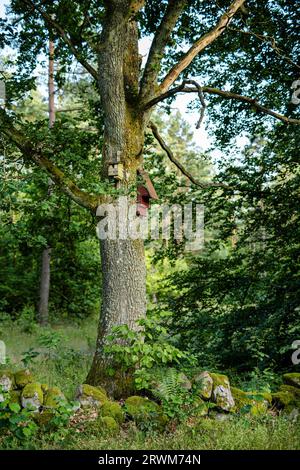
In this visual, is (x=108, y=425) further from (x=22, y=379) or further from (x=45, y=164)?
(x=45, y=164)

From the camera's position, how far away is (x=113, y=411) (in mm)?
5031

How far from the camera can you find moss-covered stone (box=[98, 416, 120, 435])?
15.3ft

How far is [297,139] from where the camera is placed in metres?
7.82

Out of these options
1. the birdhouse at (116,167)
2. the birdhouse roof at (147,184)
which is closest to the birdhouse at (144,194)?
the birdhouse roof at (147,184)

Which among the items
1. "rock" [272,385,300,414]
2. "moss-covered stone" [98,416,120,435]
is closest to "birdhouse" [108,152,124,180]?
"moss-covered stone" [98,416,120,435]

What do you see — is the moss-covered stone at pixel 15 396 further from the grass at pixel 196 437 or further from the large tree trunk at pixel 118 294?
the large tree trunk at pixel 118 294

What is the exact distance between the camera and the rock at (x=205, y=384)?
5.34 meters

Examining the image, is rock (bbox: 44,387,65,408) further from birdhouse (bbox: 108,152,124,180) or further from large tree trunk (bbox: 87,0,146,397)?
birdhouse (bbox: 108,152,124,180)

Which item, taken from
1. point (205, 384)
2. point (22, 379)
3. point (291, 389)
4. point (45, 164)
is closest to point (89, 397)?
point (22, 379)

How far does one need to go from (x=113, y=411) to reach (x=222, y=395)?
1368 millimetres

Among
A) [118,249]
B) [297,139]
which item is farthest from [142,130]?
[297,139]

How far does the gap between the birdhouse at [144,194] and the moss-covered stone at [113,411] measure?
2.80 m

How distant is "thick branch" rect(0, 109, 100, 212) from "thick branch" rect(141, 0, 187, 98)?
5.94 feet

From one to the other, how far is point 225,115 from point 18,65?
4327 mm
